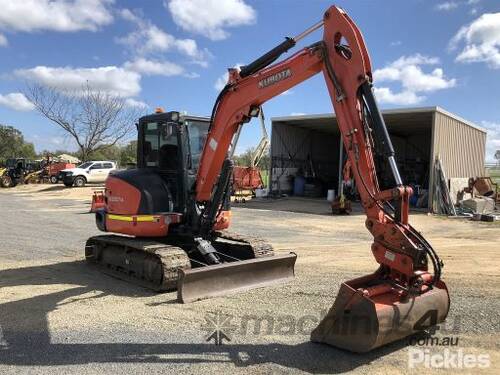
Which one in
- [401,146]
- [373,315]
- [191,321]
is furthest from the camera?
[401,146]

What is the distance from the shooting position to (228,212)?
8.34 metres

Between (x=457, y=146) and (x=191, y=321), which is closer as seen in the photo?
(x=191, y=321)

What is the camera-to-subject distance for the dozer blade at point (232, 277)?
6.71 metres

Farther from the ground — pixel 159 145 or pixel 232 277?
pixel 159 145

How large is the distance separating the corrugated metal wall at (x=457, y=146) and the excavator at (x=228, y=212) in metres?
16.1

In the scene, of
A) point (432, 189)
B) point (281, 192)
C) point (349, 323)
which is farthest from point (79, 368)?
point (281, 192)

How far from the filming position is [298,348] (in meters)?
5.13

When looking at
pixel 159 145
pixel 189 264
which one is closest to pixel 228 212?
pixel 189 264

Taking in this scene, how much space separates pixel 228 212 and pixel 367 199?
3434 millimetres

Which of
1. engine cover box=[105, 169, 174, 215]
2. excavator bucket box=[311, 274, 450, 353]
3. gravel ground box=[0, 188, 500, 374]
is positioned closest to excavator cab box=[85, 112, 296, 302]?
engine cover box=[105, 169, 174, 215]

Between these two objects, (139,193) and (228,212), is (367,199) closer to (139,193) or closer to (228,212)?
(228,212)

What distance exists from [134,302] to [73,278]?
192 centimetres

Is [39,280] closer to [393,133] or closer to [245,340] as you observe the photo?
[245,340]

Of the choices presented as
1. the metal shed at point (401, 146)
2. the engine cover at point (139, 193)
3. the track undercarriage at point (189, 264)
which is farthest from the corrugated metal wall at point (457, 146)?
the engine cover at point (139, 193)
